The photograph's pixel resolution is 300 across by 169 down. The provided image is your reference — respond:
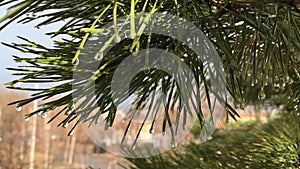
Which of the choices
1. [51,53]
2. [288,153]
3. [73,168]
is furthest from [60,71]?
[73,168]

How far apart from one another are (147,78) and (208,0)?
44mm

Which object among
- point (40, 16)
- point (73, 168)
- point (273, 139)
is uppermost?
point (40, 16)

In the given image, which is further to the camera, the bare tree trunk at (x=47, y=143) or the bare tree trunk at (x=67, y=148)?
the bare tree trunk at (x=67, y=148)

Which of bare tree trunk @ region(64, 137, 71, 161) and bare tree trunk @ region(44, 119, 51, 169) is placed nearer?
bare tree trunk @ region(44, 119, 51, 169)

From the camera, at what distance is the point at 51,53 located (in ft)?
0.57

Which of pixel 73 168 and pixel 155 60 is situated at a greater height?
pixel 155 60

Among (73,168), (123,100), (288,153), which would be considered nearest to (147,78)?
(123,100)

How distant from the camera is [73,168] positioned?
2.23m

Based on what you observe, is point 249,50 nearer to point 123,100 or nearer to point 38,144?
point 123,100

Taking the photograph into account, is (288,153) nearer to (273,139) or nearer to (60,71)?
(273,139)

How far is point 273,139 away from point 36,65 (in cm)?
23

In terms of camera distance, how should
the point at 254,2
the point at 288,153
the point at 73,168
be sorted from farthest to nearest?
the point at 73,168 < the point at 288,153 < the point at 254,2

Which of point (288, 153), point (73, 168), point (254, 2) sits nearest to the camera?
point (254, 2)

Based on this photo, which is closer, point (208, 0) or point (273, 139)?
point (208, 0)
